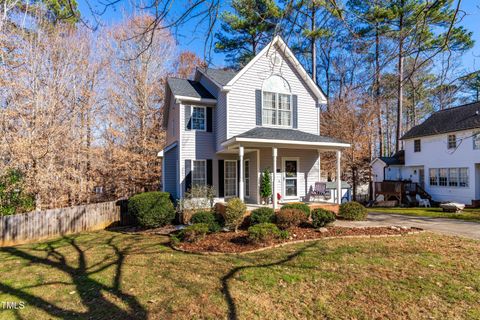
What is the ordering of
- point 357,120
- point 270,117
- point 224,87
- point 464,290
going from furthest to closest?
point 357,120, point 270,117, point 224,87, point 464,290

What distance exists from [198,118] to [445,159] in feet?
61.9

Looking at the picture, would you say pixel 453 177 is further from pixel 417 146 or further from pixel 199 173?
pixel 199 173

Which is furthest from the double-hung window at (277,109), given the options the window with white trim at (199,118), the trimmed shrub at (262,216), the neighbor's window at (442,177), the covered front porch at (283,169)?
the neighbor's window at (442,177)

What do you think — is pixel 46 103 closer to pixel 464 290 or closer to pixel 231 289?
pixel 231 289

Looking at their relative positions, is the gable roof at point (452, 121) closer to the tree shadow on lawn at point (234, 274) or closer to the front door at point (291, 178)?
the front door at point (291, 178)

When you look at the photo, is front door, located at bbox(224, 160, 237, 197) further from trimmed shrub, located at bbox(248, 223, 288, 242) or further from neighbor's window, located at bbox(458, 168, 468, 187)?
neighbor's window, located at bbox(458, 168, 468, 187)

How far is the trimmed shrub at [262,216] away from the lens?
29.2ft

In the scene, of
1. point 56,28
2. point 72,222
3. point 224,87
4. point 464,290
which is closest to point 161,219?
point 72,222

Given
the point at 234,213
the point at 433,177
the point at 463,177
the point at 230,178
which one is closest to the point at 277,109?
the point at 230,178

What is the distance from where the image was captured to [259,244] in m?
7.09

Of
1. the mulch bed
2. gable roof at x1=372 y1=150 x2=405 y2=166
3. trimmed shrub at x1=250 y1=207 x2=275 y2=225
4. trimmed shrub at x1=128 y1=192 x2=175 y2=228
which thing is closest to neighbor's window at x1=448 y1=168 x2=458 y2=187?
gable roof at x1=372 y1=150 x2=405 y2=166

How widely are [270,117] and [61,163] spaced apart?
12.4 meters

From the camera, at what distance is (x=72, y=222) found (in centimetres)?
Answer: 1061

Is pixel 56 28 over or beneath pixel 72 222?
over
